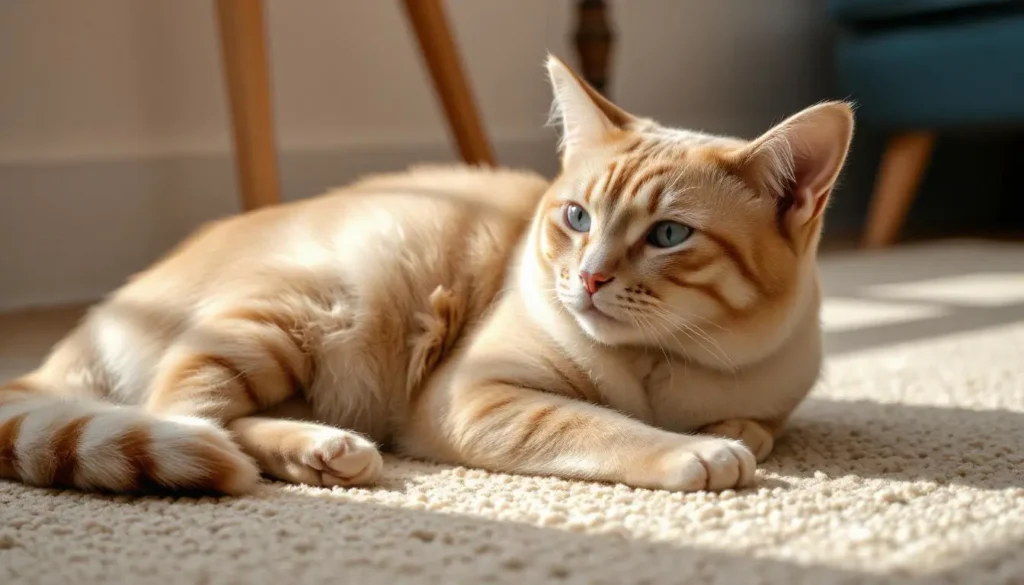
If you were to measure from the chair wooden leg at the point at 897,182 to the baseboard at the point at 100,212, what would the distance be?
1884 millimetres

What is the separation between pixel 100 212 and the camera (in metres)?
2.69

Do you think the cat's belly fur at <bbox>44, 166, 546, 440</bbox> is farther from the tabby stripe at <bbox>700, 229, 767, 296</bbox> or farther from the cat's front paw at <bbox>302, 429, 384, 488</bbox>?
the tabby stripe at <bbox>700, 229, 767, 296</bbox>

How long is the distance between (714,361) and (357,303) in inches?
18.1

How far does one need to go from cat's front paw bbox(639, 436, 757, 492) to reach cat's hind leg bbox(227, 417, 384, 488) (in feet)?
1.00

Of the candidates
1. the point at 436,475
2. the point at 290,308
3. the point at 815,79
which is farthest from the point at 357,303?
the point at 815,79

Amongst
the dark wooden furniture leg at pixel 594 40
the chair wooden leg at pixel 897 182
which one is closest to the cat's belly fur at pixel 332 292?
the dark wooden furniture leg at pixel 594 40

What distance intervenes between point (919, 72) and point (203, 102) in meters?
2.18

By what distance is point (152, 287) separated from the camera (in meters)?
1.50

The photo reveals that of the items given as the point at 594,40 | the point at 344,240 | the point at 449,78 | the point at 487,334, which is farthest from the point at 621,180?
the point at 594,40

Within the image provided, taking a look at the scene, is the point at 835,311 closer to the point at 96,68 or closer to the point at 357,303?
the point at 357,303

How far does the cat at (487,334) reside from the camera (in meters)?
1.20

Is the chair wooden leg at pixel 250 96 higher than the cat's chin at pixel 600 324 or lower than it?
higher

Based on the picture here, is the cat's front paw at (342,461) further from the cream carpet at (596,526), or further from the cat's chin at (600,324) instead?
the cat's chin at (600,324)

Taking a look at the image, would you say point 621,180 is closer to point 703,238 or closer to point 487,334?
point 703,238
